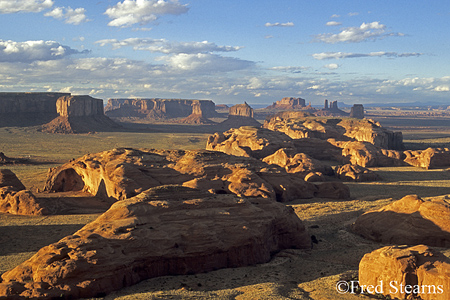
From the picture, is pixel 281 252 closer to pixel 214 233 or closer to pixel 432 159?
pixel 214 233

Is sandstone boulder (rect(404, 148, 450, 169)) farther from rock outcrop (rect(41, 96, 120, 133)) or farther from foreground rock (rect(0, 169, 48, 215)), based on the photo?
rock outcrop (rect(41, 96, 120, 133))

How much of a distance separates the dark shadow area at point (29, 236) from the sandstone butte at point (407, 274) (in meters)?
16.6

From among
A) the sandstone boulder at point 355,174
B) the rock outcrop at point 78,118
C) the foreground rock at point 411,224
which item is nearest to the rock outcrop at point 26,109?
the rock outcrop at point 78,118

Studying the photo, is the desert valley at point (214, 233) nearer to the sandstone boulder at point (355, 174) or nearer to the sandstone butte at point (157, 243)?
the sandstone butte at point (157, 243)

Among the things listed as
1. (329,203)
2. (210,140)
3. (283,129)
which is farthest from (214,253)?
(283,129)

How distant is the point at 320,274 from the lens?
63.7 ft

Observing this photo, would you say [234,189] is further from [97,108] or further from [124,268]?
[97,108]

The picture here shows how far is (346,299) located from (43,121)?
137754mm

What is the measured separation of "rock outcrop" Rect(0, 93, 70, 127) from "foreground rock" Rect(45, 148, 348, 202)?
10542cm

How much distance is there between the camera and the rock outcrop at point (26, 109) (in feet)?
450

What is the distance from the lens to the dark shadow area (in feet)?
78.3

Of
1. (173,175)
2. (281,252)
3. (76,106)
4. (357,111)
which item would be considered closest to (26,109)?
(76,106)

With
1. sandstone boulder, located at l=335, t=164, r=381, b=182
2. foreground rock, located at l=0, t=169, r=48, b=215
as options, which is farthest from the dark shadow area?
sandstone boulder, located at l=335, t=164, r=381, b=182

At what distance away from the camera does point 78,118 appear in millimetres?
140750
